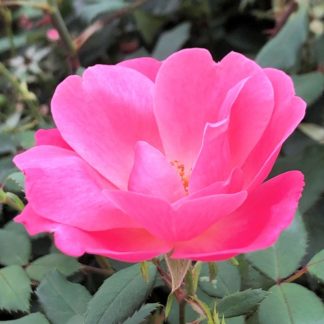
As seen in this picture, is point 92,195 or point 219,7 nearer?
point 92,195

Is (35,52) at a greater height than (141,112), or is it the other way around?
(141,112)

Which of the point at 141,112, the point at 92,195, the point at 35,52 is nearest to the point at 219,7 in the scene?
the point at 35,52

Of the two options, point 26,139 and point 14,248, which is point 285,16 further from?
point 14,248

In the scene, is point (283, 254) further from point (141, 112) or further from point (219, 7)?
point (219, 7)

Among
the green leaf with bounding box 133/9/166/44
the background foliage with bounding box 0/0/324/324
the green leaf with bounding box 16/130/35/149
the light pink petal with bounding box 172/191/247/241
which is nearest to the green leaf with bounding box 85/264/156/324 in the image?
the background foliage with bounding box 0/0/324/324

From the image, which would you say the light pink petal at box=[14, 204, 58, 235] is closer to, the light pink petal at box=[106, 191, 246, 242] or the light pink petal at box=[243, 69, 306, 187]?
the light pink petal at box=[106, 191, 246, 242]

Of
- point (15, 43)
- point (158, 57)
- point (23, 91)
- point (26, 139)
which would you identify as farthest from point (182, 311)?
point (15, 43)
